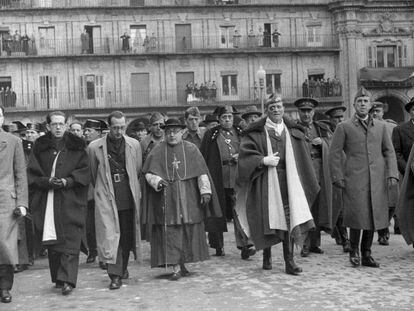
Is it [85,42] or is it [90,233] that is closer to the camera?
[90,233]

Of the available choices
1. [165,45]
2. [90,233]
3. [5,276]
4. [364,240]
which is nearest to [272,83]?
[165,45]

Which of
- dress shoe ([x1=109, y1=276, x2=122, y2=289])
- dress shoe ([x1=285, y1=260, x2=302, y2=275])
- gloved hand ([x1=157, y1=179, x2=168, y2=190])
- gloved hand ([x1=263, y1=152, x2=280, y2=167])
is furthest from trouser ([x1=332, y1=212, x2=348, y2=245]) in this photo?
dress shoe ([x1=109, y1=276, x2=122, y2=289])

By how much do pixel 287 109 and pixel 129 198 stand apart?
3210cm

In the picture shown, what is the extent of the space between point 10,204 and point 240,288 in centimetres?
278

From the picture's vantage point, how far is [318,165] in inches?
424

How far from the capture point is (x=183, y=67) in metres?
40.3

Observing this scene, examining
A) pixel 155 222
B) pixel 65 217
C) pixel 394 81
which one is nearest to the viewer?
pixel 65 217

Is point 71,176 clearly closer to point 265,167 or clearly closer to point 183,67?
point 265,167

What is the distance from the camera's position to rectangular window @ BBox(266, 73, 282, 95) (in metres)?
40.7

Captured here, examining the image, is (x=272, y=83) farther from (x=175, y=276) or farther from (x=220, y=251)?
(x=175, y=276)

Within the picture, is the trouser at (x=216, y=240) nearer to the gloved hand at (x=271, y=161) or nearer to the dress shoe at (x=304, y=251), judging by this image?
the dress shoe at (x=304, y=251)

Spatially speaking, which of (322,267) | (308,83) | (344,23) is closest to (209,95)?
(308,83)

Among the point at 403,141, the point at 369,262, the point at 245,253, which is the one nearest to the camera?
the point at 369,262

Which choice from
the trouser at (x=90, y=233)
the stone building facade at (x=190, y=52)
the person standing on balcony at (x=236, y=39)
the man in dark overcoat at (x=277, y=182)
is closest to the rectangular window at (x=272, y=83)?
the stone building facade at (x=190, y=52)
